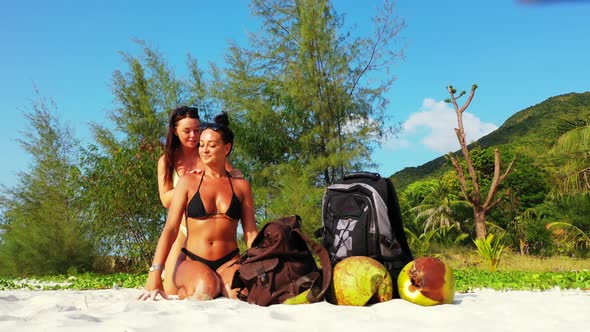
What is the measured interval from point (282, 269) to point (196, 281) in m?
0.64

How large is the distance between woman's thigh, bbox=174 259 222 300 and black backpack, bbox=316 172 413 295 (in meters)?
0.87

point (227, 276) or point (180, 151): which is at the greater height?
point (180, 151)

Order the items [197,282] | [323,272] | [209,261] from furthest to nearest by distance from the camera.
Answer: [209,261] < [197,282] < [323,272]

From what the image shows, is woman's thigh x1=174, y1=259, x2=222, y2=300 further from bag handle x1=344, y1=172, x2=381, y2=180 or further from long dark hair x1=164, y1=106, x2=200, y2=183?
bag handle x1=344, y1=172, x2=381, y2=180

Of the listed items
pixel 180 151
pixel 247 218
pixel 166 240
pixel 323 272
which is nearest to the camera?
pixel 323 272

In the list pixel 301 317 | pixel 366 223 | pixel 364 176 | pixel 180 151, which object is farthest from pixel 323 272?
pixel 180 151

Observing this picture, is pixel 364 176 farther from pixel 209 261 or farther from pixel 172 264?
pixel 172 264

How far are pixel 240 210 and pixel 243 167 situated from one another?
35.6 feet

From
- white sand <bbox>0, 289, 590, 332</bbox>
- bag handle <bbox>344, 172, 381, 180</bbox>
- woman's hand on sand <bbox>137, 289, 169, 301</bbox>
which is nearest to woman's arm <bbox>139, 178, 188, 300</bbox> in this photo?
woman's hand on sand <bbox>137, 289, 169, 301</bbox>

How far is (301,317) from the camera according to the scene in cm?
309

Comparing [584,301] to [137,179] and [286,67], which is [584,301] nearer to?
[137,179]

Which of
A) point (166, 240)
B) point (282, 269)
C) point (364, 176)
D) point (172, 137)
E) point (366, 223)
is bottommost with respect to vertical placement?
point (282, 269)

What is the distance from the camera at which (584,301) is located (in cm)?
395

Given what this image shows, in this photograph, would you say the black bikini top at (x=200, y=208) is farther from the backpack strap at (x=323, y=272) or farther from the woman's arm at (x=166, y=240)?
the backpack strap at (x=323, y=272)
